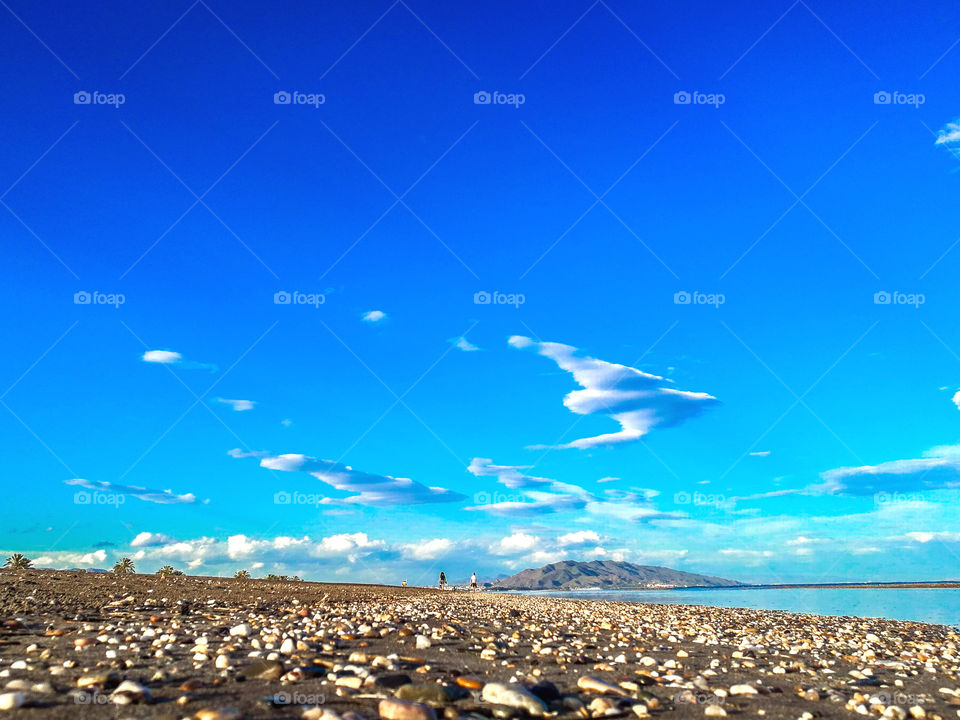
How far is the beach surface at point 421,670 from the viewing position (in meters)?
5.90

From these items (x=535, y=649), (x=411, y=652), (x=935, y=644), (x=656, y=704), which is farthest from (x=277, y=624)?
(x=935, y=644)

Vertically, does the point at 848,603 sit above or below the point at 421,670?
below

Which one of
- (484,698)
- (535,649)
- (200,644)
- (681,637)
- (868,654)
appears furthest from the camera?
(681,637)

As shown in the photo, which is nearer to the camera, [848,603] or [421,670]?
[421,670]

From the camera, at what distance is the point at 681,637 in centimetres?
1430

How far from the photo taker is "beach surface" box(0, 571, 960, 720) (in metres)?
5.90

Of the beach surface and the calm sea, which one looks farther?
the calm sea

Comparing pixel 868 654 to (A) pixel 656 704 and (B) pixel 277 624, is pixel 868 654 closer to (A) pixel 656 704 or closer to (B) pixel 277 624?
(A) pixel 656 704

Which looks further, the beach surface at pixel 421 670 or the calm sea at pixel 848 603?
the calm sea at pixel 848 603

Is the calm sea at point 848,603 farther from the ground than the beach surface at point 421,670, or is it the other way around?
the beach surface at point 421,670

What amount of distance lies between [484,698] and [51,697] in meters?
4.27

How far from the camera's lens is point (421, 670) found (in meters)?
7.85

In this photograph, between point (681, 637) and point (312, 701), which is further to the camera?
point (681, 637)

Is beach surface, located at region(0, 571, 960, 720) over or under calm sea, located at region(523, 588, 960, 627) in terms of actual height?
over
